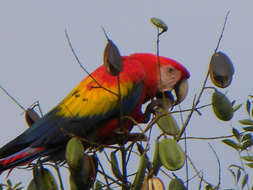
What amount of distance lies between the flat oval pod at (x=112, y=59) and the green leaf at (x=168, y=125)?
0.27 m

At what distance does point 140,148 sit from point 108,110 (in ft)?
3.02

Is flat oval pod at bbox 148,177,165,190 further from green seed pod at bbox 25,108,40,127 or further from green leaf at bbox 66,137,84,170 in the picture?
green seed pod at bbox 25,108,40,127

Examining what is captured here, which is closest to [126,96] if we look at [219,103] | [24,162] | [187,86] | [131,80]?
[131,80]

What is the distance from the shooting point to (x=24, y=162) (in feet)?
8.37

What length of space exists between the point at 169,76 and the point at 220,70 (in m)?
1.51

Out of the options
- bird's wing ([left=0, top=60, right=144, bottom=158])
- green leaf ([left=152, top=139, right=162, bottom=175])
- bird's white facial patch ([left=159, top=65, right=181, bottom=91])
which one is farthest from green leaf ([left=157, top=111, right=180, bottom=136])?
bird's white facial patch ([left=159, top=65, right=181, bottom=91])

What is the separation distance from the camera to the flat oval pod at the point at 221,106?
1.68 m

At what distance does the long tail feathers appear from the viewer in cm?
246

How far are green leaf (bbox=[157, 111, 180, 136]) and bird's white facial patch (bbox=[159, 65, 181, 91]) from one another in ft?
4.71

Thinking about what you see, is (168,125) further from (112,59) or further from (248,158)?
(248,158)

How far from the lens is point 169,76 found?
3201 mm

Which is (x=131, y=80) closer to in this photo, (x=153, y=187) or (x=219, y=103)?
(x=219, y=103)

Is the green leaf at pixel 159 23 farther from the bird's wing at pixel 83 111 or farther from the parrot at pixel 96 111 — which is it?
the bird's wing at pixel 83 111

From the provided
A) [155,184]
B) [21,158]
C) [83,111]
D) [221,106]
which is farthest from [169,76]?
[155,184]
